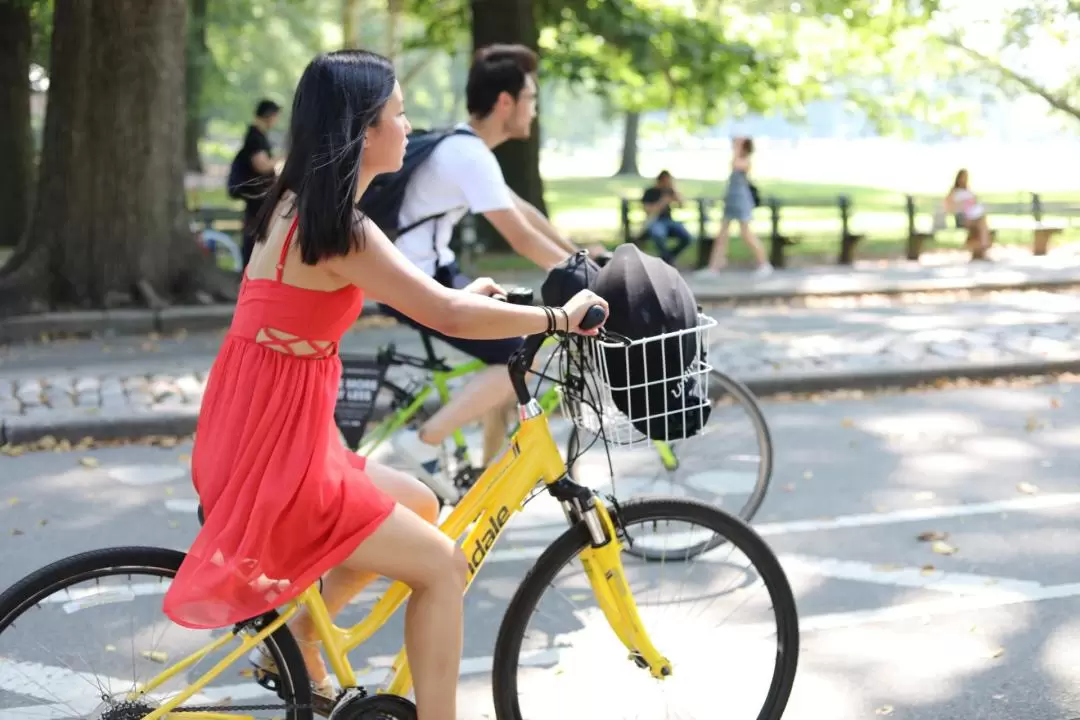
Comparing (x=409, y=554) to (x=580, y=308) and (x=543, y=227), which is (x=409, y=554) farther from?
(x=543, y=227)

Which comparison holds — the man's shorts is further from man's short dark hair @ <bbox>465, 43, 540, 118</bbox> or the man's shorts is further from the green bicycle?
man's short dark hair @ <bbox>465, 43, 540, 118</bbox>

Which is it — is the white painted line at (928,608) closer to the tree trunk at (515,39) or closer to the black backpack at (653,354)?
the black backpack at (653,354)

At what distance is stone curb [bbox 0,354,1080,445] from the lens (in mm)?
7465

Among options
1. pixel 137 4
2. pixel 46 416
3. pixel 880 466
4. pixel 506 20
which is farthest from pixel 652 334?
pixel 506 20

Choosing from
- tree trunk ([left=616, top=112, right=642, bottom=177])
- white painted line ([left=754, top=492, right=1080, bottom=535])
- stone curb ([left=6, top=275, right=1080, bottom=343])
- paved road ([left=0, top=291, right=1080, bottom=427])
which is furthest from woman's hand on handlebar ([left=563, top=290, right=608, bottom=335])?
tree trunk ([left=616, top=112, right=642, bottom=177])

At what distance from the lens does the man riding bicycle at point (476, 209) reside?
4.91 meters

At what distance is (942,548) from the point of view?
5.58m

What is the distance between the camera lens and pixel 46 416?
7621 mm

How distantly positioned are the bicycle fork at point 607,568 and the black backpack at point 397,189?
193cm

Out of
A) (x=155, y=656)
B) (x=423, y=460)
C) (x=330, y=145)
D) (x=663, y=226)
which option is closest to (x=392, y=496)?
(x=155, y=656)

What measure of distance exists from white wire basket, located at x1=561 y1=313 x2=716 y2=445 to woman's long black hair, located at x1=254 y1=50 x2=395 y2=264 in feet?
2.40

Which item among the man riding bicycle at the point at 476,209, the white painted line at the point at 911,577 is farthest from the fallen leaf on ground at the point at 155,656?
the white painted line at the point at 911,577

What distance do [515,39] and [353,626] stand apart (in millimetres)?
14365

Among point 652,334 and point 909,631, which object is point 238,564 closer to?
point 652,334
